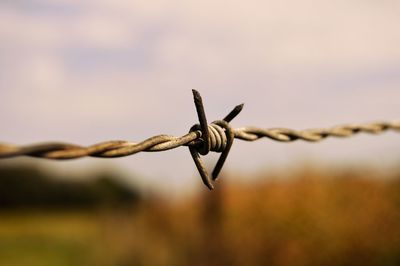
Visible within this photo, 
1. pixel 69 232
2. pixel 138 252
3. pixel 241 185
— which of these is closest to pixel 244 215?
pixel 241 185

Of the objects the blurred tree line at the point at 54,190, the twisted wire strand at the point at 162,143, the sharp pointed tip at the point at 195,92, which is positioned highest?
the sharp pointed tip at the point at 195,92

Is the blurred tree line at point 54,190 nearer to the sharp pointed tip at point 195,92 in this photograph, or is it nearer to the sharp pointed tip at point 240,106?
the sharp pointed tip at point 240,106

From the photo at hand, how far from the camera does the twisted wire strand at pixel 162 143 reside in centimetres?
71

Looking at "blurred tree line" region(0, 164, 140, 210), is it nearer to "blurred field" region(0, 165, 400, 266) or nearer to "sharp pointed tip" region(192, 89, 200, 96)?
"blurred field" region(0, 165, 400, 266)

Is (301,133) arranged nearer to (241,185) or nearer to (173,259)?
(241,185)

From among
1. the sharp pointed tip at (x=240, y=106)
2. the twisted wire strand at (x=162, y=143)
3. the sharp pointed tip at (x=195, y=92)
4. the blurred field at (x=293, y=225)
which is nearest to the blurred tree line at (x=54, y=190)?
the blurred field at (x=293, y=225)

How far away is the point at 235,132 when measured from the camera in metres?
1.12

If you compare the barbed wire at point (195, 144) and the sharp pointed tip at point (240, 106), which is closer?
the barbed wire at point (195, 144)

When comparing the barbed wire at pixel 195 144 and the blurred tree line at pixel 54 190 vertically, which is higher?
the barbed wire at pixel 195 144

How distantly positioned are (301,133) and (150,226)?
50.4 feet

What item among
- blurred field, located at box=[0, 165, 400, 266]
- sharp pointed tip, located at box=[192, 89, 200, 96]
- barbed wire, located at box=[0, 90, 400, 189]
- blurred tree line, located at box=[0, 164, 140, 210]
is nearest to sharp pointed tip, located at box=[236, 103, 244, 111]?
barbed wire, located at box=[0, 90, 400, 189]

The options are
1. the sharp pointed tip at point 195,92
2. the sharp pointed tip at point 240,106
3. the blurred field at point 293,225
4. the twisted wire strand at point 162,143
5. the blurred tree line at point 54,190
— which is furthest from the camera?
the blurred tree line at point 54,190

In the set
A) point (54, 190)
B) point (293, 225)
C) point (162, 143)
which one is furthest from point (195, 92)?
point (54, 190)

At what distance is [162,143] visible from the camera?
94 centimetres
